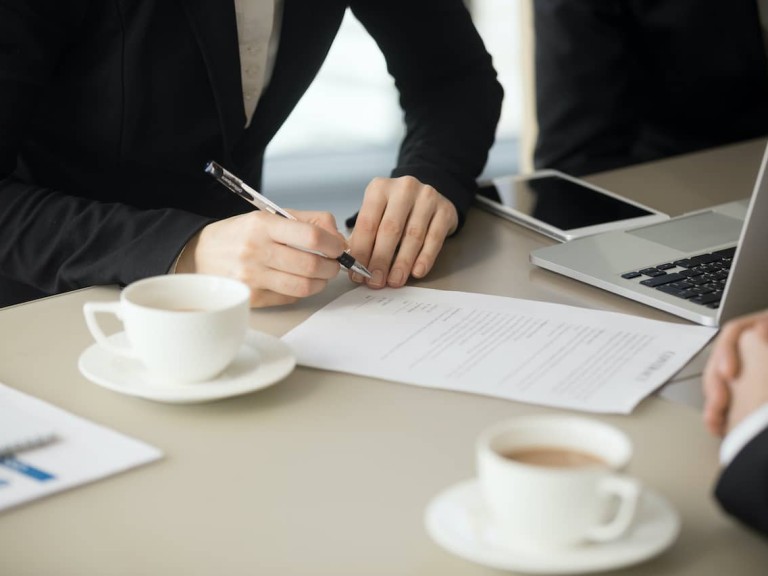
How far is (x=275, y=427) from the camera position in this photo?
835 mm

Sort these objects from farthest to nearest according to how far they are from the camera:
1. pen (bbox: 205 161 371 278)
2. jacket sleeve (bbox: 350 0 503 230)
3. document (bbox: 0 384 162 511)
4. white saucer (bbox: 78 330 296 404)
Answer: jacket sleeve (bbox: 350 0 503 230), pen (bbox: 205 161 371 278), white saucer (bbox: 78 330 296 404), document (bbox: 0 384 162 511)

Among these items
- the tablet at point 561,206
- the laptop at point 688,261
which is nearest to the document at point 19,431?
the laptop at point 688,261

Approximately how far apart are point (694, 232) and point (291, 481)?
28.2 inches

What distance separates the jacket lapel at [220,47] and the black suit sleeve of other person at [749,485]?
0.83 m

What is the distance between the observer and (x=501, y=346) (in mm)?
972

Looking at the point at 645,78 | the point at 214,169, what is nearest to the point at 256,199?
the point at 214,169

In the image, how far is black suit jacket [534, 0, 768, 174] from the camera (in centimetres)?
199

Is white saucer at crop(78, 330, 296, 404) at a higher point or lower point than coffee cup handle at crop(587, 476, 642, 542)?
lower

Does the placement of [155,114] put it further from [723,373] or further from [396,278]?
[723,373]

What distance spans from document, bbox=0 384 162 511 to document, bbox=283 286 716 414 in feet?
0.67

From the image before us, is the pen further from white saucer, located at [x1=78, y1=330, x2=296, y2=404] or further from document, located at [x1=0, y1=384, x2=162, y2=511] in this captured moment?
document, located at [x1=0, y1=384, x2=162, y2=511]

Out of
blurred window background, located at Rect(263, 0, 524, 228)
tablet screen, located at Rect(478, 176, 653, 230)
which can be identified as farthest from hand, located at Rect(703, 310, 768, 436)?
blurred window background, located at Rect(263, 0, 524, 228)

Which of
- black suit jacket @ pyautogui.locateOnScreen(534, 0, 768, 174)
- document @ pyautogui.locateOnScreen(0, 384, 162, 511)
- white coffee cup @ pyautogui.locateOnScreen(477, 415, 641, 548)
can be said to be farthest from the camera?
black suit jacket @ pyautogui.locateOnScreen(534, 0, 768, 174)

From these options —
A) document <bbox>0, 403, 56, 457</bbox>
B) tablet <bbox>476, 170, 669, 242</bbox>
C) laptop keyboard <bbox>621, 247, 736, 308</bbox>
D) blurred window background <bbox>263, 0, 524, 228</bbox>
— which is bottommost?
blurred window background <bbox>263, 0, 524, 228</bbox>
